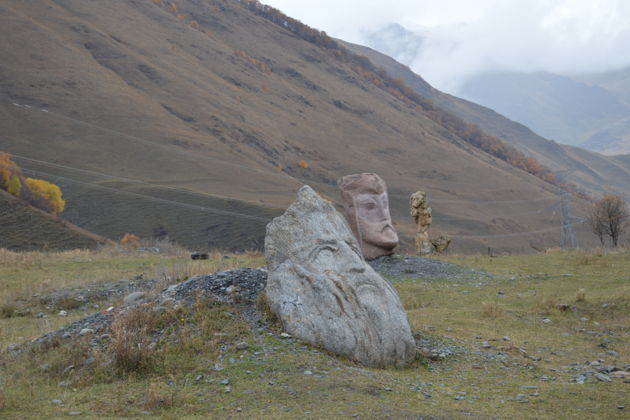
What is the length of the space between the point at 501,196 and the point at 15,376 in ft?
347

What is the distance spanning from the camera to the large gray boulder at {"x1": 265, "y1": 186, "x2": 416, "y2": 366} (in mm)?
9500

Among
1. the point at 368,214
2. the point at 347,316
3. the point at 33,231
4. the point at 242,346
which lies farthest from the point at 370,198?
the point at 33,231

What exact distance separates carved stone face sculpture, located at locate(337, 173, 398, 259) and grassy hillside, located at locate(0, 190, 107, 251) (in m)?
23.7

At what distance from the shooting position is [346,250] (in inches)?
429

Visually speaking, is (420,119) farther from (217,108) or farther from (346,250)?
(346,250)

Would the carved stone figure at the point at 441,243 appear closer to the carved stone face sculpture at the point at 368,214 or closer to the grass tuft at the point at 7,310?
the carved stone face sculpture at the point at 368,214

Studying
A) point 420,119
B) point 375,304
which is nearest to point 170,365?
point 375,304

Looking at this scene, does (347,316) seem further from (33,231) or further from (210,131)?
(210,131)

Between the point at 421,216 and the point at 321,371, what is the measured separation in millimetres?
20553

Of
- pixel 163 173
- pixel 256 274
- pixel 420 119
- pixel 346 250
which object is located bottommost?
pixel 163 173

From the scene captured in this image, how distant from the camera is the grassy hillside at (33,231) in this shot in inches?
1652

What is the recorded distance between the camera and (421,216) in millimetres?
28391

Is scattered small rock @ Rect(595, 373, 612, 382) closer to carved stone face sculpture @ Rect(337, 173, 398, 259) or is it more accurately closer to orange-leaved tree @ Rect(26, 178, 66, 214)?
carved stone face sculpture @ Rect(337, 173, 398, 259)

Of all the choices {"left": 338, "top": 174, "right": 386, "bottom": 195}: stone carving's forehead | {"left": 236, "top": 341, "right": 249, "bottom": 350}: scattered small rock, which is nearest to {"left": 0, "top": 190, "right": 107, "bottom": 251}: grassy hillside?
{"left": 338, "top": 174, "right": 386, "bottom": 195}: stone carving's forehead
